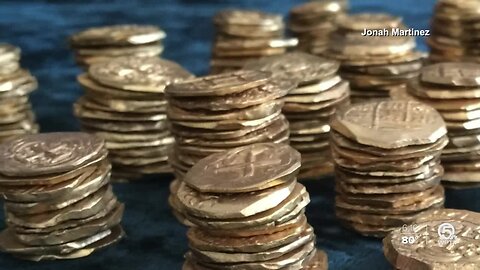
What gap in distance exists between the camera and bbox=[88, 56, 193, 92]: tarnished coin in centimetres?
138

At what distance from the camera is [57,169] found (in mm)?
1107

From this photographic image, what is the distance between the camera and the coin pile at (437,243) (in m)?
0.95

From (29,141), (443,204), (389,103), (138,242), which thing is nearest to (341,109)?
(389,103)

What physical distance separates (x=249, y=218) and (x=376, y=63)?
2.03 ft

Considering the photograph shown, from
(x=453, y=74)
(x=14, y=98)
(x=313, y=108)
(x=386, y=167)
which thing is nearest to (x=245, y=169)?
(x=386, y=167)

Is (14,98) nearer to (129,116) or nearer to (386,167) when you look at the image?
(129,116)

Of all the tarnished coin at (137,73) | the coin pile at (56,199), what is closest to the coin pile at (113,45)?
the tarnished coin at (137,73)

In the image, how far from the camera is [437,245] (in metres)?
0.99

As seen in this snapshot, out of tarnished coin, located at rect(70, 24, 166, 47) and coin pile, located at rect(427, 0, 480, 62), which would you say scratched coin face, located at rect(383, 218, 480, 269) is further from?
tarnished coin, located at rect(70, 24, 166, 47)

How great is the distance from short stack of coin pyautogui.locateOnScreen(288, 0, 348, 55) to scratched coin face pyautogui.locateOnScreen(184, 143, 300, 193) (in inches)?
31.9

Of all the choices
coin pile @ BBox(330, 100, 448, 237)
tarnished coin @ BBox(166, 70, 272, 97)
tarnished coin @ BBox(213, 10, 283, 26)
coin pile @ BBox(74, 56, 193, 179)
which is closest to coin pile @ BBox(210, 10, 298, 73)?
tarnished coin @ BBox(213, 10, 283, 26)

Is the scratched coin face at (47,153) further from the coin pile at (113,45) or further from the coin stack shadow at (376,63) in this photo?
the coin stack shadow at (376,63)

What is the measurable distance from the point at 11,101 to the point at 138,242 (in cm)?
44

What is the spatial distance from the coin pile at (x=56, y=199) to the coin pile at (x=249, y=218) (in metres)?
0.18
